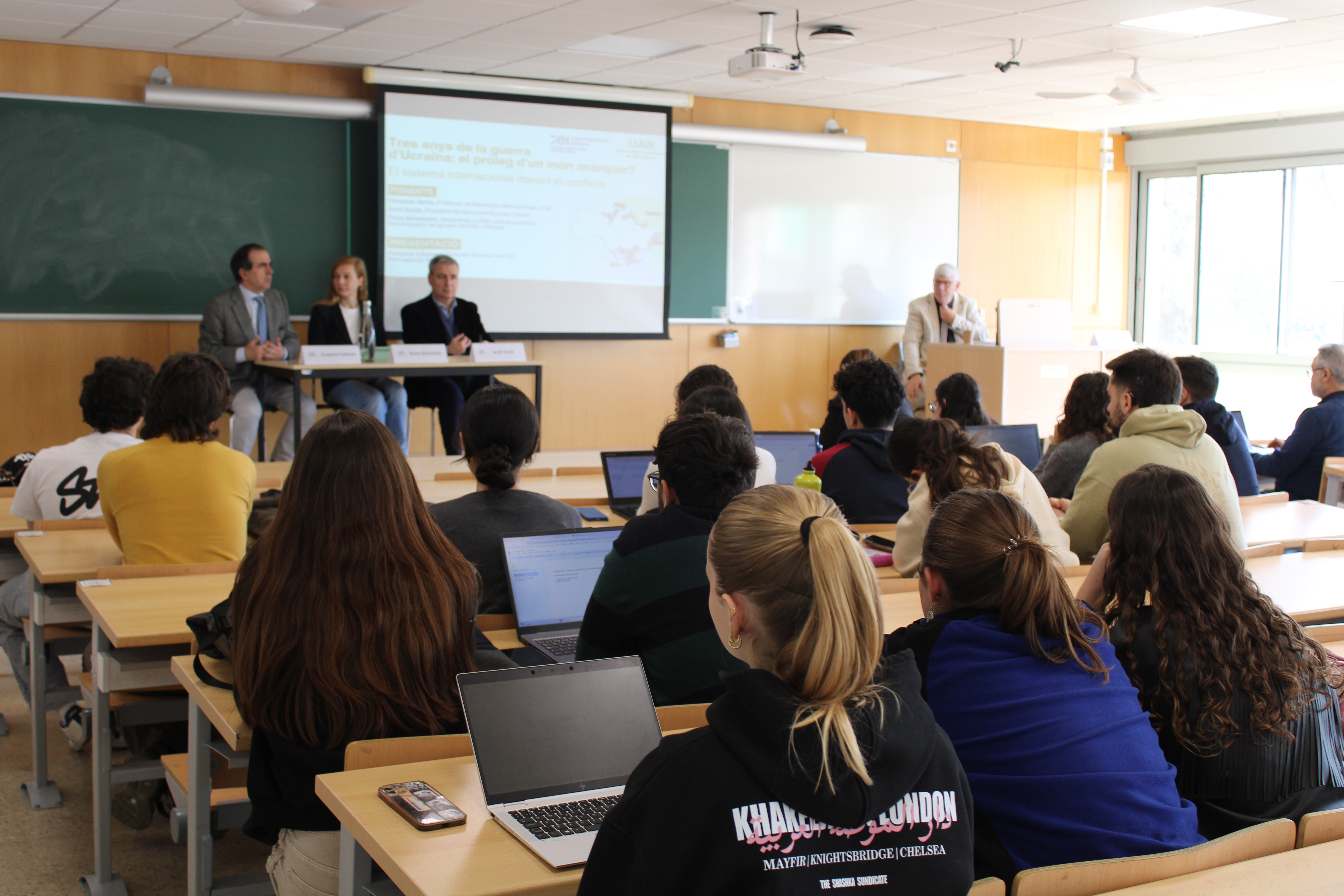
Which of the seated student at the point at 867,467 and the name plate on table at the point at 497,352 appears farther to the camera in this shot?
the name plate on table at the point at 497,352

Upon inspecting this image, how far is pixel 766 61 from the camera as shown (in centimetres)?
634

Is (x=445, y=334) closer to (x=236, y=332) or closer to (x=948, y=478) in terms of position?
(x=236, y=332)

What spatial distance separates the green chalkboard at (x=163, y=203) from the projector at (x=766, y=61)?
2810mm

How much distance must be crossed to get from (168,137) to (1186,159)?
8.66 metres

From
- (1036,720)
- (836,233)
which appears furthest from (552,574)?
(836,233)

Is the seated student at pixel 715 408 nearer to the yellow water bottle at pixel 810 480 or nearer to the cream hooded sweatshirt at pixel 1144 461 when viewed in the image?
the yellow water bottle at pixel 810 480

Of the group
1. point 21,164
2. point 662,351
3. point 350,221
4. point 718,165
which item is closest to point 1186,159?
point 718,165

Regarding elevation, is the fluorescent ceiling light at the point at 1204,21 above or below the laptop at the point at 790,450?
above

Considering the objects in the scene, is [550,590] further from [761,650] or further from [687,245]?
[687,245]

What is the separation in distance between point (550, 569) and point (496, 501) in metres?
0.22

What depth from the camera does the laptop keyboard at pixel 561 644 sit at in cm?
248

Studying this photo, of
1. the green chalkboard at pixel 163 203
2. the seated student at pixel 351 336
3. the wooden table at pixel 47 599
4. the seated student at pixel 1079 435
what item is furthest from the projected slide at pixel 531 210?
the seated student at pixel 1079 435

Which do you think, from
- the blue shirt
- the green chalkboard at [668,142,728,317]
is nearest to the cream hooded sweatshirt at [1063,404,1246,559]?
→ the blue shirt

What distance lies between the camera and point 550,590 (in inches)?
104
